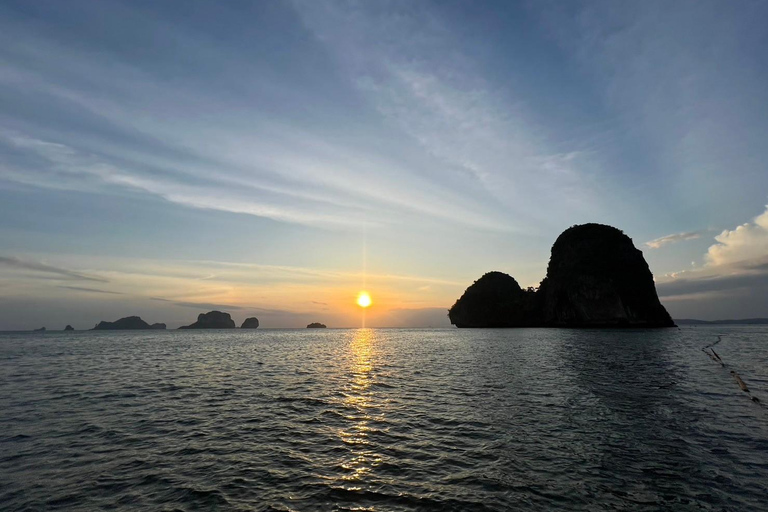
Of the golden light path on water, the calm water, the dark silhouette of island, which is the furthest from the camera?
the dark silhouette of island

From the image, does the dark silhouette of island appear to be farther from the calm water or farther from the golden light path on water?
the golden light path on water

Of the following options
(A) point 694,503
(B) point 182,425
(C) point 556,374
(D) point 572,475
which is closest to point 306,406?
(B) point 182,425

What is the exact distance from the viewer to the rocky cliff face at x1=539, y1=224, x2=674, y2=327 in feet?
530

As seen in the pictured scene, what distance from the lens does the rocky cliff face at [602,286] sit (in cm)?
16162

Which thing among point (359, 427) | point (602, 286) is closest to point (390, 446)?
point (359, 427)

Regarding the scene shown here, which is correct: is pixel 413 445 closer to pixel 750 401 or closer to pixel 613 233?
pixel 750 401

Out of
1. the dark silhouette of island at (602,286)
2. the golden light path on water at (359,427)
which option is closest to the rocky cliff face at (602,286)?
the dark silhouette of island at (602,286)

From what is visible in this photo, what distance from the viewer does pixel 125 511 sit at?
1094 centimetres

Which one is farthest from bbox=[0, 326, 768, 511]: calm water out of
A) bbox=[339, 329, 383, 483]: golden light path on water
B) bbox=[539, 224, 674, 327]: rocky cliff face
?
bbox=[539, 224, 674, 327]: rocky cliff face

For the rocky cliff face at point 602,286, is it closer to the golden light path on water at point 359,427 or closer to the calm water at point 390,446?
the calm water at point 390,446

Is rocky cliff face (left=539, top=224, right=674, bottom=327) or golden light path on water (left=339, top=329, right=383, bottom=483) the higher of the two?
rocky cliff face (left=539, top=224, right=674, bottom=327)

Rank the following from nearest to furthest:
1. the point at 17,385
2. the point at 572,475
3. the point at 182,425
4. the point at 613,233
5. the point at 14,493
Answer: the point at 14,493 → the point at 572,475 → the point at 182,425 → the point at 17,385 → the point at 613,233

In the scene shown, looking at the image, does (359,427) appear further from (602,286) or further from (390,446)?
(602,286)

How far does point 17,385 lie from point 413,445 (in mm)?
39039
